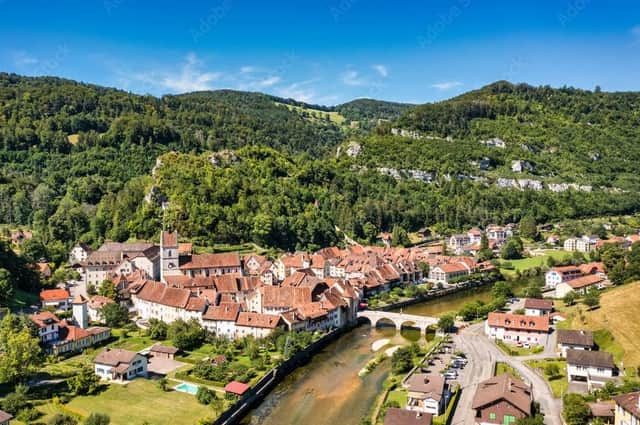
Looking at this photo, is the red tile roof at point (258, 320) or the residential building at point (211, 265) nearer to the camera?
the red tile roof at point (258, 320)

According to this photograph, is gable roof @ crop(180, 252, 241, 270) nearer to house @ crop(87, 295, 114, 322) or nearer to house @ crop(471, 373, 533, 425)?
house @ crop(87, 295, 114, 322)

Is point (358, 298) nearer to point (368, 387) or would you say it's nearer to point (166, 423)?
point (368, 387)

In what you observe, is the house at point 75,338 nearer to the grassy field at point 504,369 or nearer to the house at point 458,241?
the grassy field at point 504,369

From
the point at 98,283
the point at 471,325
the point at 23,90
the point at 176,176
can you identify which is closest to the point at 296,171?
the point at 176,176

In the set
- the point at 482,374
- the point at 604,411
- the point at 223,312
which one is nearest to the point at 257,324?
the point at 223,312

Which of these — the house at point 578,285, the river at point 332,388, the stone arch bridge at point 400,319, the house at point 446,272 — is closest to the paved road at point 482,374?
the stone arch bridge at point 400,319

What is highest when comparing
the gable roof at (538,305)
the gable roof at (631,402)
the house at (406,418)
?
the gable roof at (538,305)

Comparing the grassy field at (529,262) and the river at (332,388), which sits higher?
the grassy field at (529,262)

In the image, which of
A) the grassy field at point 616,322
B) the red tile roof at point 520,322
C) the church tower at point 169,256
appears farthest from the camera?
the church tower at point 169,256
